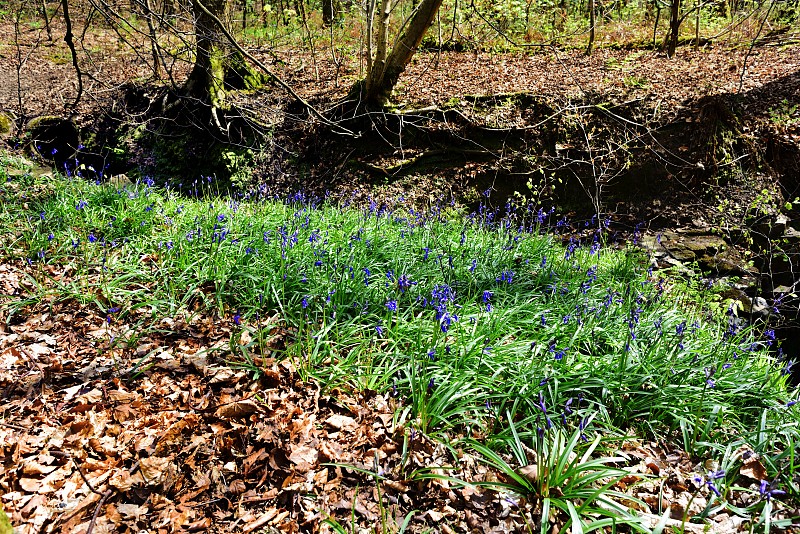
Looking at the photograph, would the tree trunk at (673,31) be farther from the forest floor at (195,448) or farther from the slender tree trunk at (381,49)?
the forest floor at (195,448)

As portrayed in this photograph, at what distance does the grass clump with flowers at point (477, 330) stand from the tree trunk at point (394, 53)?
3984 millimetres

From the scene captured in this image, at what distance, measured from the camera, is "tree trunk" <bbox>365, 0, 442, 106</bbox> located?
7445 mm

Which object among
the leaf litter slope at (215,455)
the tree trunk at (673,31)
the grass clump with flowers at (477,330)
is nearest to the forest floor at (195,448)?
the leaf litter slope at (215,455)

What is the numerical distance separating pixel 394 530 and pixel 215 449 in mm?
1056

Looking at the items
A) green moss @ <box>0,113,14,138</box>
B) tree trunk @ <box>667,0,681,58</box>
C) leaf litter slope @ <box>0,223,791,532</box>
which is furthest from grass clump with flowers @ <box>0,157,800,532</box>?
tree trunk @ <box>667,0,681,58</box>

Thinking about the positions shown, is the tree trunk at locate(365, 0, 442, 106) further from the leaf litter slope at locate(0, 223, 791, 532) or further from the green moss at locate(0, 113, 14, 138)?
the green moss at locate(0, 113, 14, 138)

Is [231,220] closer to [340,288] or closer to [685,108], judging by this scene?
[340,288]

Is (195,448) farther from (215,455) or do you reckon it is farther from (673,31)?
(673,31)

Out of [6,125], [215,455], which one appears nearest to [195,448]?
[215,455]

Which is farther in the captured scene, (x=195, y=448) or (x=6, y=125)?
(x=6, y=125)

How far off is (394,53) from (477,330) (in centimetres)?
633

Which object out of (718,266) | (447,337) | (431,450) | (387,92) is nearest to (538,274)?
(447,337)

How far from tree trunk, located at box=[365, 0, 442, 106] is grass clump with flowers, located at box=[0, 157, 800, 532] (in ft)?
13.1

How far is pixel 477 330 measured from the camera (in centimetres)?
343
